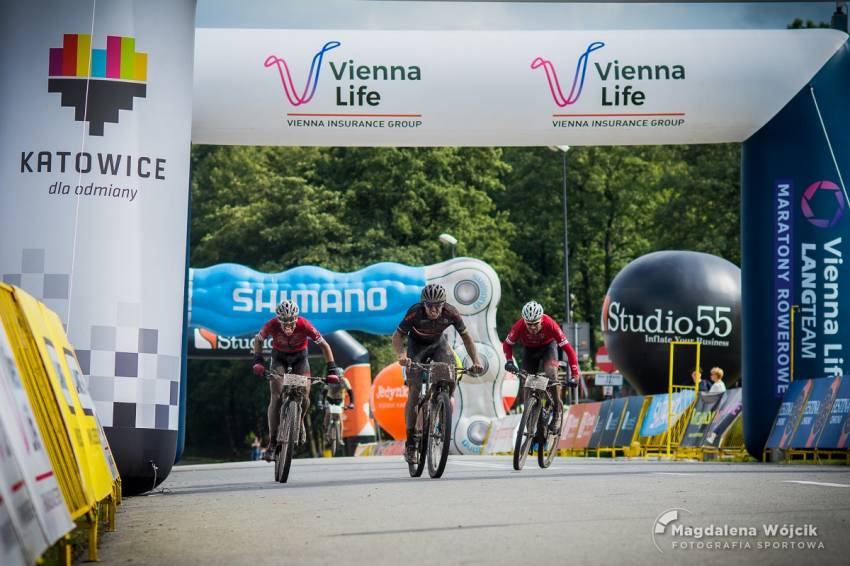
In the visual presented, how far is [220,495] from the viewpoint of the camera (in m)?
12.0

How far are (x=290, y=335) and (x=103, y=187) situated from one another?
2818 millimetres

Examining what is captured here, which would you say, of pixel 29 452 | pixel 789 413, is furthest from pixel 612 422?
pixel 29 452

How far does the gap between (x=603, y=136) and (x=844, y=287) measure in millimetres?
3574

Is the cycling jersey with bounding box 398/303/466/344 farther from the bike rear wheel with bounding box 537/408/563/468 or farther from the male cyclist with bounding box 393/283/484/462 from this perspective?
the bike rear wheel with bounding box 537/408/563/468

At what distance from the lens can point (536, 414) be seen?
576 inches

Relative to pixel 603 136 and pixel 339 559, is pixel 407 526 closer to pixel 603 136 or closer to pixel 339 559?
pixel 339 559

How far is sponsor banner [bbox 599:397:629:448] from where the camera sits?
26438 mm

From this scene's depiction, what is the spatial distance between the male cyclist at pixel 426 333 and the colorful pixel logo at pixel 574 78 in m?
4.28

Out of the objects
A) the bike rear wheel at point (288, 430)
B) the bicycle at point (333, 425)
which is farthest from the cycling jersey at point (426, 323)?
the bicycle at point (333, 425)

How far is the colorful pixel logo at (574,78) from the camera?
16.3 metres

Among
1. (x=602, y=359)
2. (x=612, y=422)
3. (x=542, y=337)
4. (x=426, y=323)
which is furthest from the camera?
(x=602, y=359)

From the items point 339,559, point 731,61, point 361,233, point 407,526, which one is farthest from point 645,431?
point 361,233

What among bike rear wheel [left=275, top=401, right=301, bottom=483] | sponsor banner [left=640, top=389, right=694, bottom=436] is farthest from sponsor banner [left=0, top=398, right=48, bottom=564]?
sponsor banner [left=640, top=389, right=694, bottom=436]

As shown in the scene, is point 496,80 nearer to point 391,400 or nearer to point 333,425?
point 391,400
